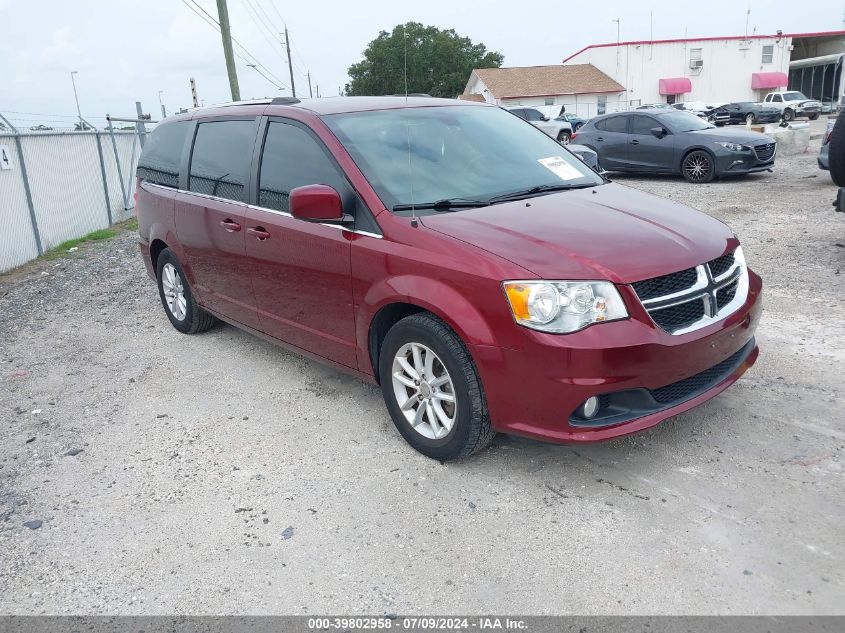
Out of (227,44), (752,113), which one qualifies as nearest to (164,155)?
(227,44)

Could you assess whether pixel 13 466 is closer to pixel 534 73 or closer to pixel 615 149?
pixel 615 149

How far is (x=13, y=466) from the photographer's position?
13.1 ft

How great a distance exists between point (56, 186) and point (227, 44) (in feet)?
36.2

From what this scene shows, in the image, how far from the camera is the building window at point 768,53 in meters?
55.2

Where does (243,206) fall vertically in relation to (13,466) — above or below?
above

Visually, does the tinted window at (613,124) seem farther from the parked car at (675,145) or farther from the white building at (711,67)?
the white building at (711,67)

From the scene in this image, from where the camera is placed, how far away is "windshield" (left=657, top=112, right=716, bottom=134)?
14.0 metres

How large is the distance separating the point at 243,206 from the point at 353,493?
2.16 metres

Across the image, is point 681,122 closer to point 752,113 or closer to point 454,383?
point 454,383

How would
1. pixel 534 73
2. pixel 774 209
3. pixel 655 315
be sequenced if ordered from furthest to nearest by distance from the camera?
pixel 534 73, pixel 774 209, pixel 655 315

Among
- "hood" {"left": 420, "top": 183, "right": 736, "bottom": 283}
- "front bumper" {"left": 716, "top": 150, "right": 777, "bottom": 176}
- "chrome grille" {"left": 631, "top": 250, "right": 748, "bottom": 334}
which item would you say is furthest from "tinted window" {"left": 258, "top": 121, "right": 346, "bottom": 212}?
"front bumper" {"left": 716, "top": 150, "right": 777, "bottom": 176}

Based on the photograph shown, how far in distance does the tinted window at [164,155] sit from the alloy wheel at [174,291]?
2.42 ft

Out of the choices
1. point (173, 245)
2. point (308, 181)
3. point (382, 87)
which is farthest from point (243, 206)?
point (382, 87)

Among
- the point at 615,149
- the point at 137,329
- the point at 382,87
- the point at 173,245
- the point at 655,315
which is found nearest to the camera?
the point at 655,315
